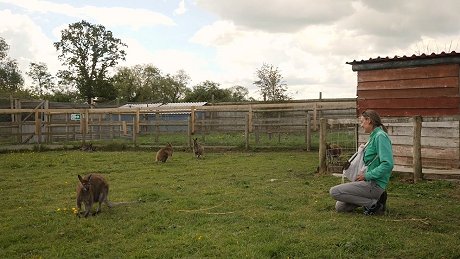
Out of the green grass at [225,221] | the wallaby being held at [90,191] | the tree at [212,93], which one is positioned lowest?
the green grass at [225,221]

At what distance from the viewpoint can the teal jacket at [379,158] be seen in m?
6.64

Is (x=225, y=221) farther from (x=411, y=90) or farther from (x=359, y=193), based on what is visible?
(x=411, y=90)

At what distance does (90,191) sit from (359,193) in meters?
4.36

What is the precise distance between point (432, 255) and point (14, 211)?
21.9 feet

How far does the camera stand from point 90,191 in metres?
7.31

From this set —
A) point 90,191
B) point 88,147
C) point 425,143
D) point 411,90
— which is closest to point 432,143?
Answer: point 425,143

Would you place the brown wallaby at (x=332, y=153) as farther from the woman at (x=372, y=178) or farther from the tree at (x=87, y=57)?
the tree at (x=87, y=57)

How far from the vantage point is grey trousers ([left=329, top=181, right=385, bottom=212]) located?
6.88m

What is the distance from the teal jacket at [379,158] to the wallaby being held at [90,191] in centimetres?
434

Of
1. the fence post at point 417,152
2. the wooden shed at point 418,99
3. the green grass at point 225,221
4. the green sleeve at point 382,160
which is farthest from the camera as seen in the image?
the wooden shed at point 418,99

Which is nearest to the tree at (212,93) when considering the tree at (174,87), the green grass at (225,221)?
the tree at (174,87)

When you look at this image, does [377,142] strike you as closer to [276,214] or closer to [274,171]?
[276,214]

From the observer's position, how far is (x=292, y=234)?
593cm

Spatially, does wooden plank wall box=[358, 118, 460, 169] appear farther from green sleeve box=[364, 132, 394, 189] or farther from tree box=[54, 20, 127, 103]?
tree box=[54, 20, 127, 103]
